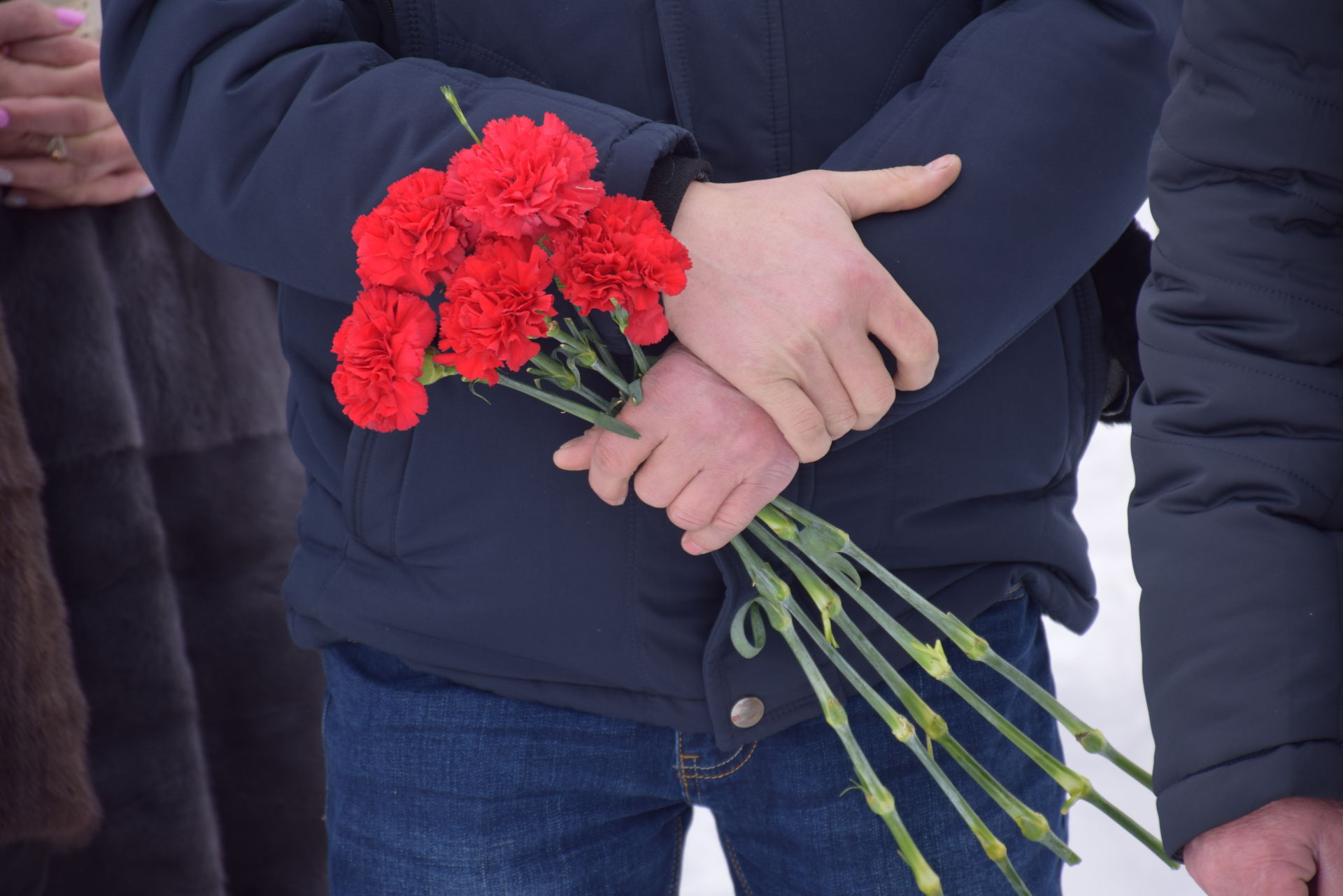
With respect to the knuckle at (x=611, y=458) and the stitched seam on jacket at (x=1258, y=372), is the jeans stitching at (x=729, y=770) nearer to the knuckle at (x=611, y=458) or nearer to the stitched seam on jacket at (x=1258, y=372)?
the knuckle at (x=611, y=458)

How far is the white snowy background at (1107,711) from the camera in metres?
2.18

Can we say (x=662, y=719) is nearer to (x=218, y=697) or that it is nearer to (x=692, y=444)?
(x=692, y=444)

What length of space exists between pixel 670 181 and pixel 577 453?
0.65 ft

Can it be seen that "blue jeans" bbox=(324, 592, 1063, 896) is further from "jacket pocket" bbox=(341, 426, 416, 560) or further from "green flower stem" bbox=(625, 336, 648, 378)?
"green flower stem" bbox=(625, 336, 648, 378)

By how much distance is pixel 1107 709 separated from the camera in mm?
2461

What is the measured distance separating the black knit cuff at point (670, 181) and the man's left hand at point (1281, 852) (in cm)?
Answer: 52

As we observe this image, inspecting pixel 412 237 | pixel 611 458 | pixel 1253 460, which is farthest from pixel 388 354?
pixel 1253 460

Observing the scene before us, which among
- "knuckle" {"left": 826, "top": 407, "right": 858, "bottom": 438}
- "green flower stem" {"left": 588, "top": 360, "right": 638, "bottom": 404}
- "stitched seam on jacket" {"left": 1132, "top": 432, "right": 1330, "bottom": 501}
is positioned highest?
"green flower stem" {"left": 588, "top": 360, "right": 638, "bottom": 404}

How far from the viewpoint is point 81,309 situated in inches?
50.8

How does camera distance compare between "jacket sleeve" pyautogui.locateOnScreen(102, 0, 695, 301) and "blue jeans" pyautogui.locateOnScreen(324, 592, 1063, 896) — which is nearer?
"jacket sleeve" pyautogui.locateOnScreen(102, 0, 695, 301)

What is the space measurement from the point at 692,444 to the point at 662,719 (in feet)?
0.95

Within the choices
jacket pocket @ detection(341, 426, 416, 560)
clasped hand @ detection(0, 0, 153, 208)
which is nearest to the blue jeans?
jacket pocket @ detection(341, 426, 416, 560)

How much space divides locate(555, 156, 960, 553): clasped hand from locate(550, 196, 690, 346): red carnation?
8 centimetres

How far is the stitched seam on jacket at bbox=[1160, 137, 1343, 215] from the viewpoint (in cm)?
72
